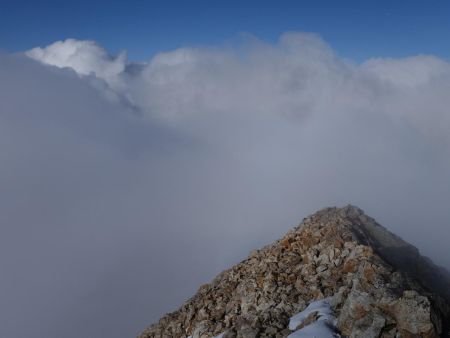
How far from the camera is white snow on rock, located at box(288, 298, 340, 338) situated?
23.3m

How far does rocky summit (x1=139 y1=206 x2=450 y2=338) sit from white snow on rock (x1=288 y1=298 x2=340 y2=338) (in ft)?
0.18

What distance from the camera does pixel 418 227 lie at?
189750 millimetres

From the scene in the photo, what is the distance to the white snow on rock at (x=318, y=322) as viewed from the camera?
23.3 meters

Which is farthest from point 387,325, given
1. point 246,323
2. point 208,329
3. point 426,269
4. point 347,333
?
point 426,269

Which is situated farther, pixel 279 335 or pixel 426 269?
pixel 426 269

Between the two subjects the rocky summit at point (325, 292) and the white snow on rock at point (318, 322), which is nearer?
the rocky summit at point (325, 292)

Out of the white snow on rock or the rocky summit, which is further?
the white snow on rock

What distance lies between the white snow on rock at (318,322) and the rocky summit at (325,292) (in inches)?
2.2

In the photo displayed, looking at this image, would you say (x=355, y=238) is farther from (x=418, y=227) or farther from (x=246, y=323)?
(x=418, y=227)

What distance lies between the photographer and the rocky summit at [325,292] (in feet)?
75.7

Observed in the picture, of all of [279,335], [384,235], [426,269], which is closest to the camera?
[279,335]

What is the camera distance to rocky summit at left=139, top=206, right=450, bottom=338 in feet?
75.7

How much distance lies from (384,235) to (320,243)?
1118cm

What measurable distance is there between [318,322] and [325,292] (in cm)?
605
